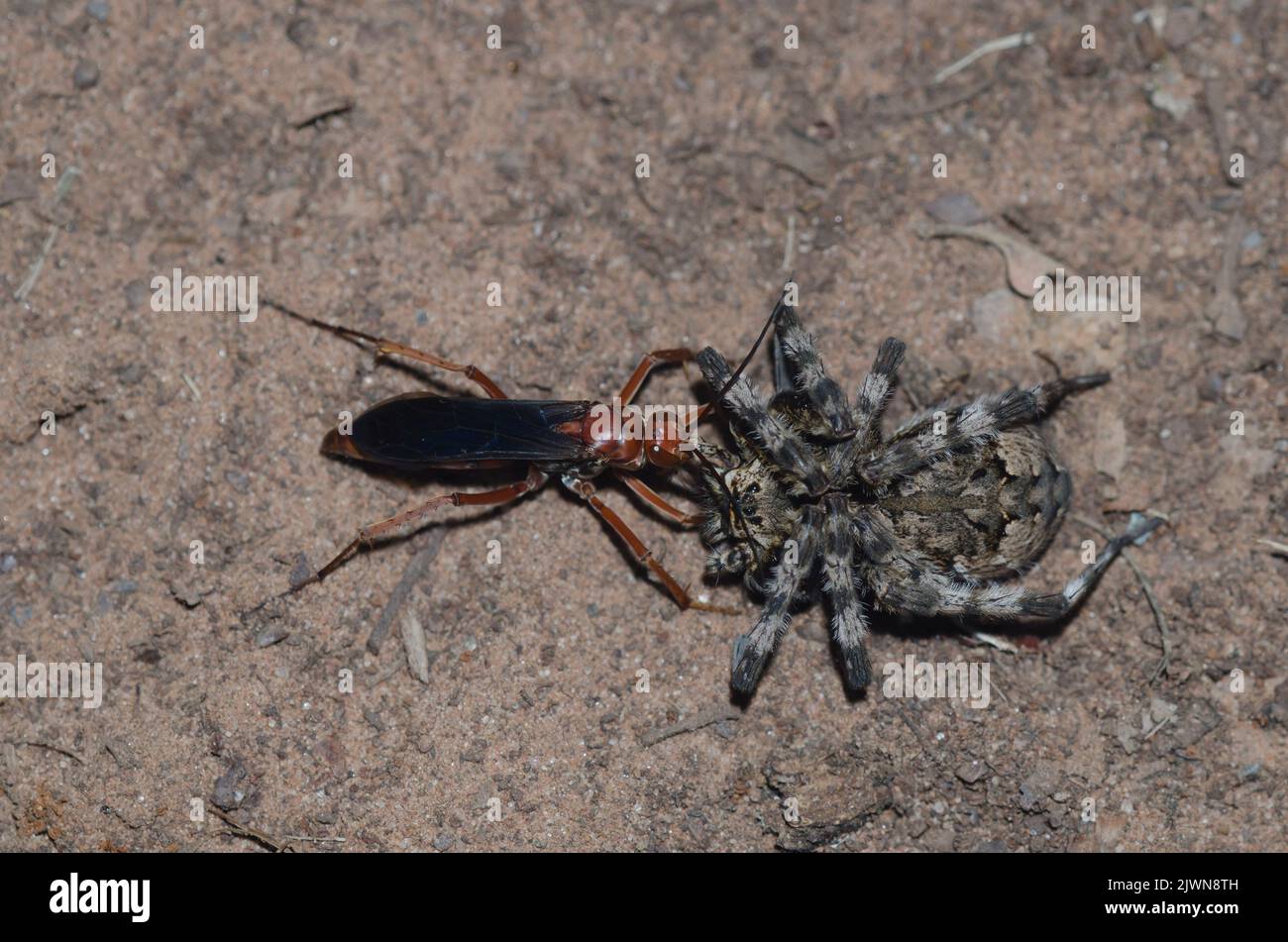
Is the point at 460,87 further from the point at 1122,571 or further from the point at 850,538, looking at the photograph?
the point at 1122,571

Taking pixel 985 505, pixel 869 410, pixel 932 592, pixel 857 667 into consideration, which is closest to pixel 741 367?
pixel 869 410

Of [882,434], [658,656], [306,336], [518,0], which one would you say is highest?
[518,0]

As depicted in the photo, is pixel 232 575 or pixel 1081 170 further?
pixel 1081 170

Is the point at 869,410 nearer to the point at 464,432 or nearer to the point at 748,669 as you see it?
the point at 748,669

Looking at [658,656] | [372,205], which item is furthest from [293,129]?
[658,656]

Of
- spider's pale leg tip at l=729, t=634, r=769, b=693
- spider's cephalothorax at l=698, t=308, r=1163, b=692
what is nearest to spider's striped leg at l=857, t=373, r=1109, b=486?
spider's cephalothorax at l=698, t=308, r=1163, b=692

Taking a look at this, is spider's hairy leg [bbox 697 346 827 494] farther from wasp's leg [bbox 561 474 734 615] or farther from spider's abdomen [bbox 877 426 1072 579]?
wasp's leg [bbox 561 474 734 615]
